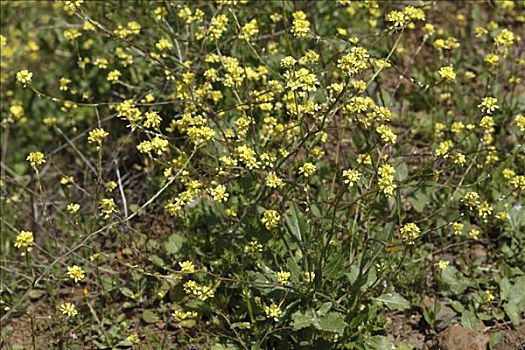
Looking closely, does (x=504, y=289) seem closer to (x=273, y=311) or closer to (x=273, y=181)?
(x=273, y=311)

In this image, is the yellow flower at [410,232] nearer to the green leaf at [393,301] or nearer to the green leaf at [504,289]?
the green leaf at [393,301]

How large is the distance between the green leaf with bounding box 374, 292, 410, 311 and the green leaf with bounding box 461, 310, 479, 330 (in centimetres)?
32

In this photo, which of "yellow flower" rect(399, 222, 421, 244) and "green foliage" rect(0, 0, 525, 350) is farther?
"green foliage" rect(0, 0, 525, 350)

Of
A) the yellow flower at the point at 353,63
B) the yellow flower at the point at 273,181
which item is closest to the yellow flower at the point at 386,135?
the yellow flower at the point at 353,63

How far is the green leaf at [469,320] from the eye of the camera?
4.19m

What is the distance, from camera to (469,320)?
166 inches

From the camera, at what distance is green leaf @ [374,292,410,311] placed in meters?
4.09

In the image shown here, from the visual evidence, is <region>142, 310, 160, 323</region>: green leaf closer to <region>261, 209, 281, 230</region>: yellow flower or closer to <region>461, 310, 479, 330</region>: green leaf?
<region>261, 209, 281, 230</region>: yellow flower

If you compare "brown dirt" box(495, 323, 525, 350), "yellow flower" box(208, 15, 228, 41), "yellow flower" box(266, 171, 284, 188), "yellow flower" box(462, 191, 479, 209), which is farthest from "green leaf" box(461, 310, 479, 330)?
"yellow flower" box(208, 15, 228, 41)

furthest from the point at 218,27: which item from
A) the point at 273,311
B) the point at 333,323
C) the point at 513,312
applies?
the point at 513,312

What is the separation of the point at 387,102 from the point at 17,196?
2.49 metres

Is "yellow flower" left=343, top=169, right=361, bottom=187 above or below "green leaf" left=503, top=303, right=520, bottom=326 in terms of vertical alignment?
above

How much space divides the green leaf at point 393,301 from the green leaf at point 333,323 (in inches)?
13.9

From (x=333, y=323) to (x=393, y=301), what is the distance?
473 millimetres
